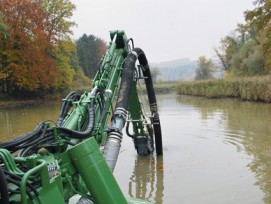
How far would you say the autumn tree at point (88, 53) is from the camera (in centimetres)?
6234

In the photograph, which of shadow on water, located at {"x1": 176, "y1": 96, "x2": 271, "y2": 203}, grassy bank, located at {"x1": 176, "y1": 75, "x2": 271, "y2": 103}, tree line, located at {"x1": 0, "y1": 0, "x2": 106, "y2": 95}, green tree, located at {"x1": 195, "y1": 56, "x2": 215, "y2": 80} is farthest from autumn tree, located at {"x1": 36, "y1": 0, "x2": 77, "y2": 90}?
green tree, located at {"x1": 195, "y1": 56, "x2": 215, "y2": 80}

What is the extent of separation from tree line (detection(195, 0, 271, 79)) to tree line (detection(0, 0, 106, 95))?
18506mm

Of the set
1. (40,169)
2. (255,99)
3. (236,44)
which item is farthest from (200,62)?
(40,169)

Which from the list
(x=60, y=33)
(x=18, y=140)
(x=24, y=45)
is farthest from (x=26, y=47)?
(x=18, y=140)

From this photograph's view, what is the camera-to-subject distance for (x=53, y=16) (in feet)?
135

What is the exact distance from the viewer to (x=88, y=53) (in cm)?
6306

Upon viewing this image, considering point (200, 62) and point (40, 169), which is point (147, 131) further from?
point (200, 62)

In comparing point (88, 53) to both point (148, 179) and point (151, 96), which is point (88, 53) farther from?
point (148, 179)

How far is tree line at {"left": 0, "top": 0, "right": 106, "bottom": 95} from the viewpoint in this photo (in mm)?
33594

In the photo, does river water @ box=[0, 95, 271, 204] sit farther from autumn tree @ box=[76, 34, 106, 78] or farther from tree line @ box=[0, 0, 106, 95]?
autumn tree @ box=[76, 34, 106, 78]

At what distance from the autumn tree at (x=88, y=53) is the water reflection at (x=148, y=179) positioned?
180 feet

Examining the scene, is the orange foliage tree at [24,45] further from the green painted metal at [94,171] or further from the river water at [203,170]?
the green painted metal at [94,171]

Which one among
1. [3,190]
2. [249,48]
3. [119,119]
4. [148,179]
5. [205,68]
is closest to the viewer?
[3,190]

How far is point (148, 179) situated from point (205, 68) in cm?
7303
